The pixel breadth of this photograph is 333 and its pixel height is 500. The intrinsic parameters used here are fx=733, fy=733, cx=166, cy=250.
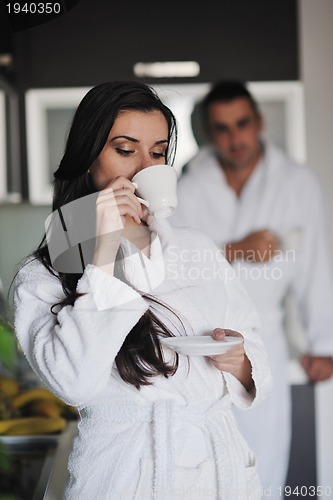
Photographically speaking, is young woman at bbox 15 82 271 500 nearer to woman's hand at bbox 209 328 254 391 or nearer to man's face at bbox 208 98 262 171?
woman's hand at bbox 209 328 254 391

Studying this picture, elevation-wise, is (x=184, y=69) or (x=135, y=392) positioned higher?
(x=184, y=69)

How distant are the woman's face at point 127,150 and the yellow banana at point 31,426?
20.7 inches

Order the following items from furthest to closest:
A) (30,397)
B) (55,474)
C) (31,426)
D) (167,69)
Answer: (167,69) < (30,397) < (31,426) < (55,474)

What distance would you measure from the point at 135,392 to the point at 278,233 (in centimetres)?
77

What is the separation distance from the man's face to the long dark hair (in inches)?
22.8

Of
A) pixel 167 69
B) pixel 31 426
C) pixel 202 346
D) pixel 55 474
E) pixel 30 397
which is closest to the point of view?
pixel 202 346

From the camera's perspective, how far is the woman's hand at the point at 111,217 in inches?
31.4

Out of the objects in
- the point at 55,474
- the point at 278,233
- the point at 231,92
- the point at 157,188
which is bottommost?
the point at 55,474

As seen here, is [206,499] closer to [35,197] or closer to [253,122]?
[35,197]

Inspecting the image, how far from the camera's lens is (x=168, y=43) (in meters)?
1.51

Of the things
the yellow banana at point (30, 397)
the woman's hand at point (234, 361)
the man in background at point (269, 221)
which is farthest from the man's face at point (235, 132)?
the woman's hand at point (234, 361)

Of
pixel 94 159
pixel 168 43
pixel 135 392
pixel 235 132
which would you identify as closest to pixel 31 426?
pixel 135 392

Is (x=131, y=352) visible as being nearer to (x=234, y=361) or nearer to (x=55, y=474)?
(x=234, y=361)

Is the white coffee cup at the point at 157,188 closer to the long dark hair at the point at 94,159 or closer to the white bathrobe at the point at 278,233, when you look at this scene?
the long dark hair at the point at 94,159
